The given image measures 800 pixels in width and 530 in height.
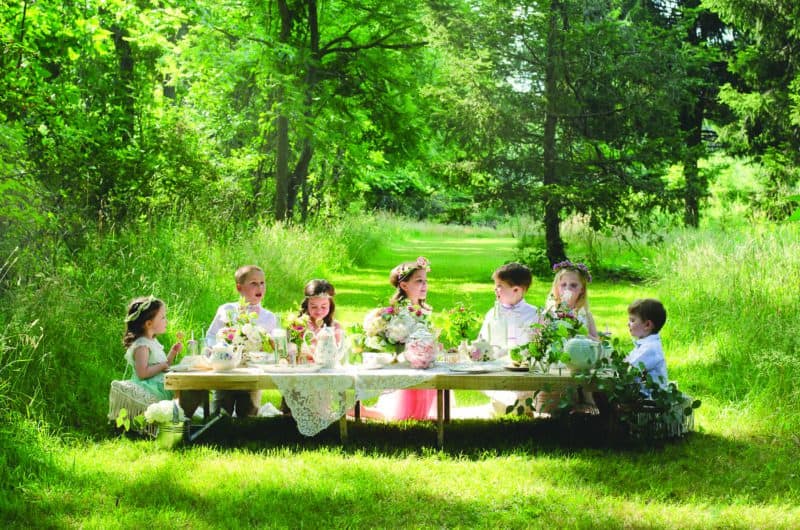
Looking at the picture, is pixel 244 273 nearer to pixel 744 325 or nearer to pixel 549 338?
pixel 549 338

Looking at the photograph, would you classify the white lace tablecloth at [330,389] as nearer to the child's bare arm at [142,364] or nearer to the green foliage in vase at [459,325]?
the green foliage in vase at [459,325]

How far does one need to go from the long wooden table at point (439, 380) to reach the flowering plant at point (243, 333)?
1.13 ft

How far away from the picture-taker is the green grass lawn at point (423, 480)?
4.72 m

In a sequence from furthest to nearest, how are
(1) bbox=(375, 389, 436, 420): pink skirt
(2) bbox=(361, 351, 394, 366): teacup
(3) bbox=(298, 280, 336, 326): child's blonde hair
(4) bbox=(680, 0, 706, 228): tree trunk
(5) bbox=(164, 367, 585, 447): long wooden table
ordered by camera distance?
(4) bbox=(680, 0, 706, 228): tree trunk < (1) bbox=(375, 389, 436, 420): pink skirt < (3) bbox=(298, 280, 336, 326): child's blonde hair < (2) bbox=(361, 351, 394, 366): teacup < (5) bbox=(164, 367, 585, 447): long wooden table

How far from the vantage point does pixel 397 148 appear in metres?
21.3

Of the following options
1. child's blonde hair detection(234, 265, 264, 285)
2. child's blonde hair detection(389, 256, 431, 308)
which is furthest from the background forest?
child's blonde hair detection(389, 256, 431, 308)

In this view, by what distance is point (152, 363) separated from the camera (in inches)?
250

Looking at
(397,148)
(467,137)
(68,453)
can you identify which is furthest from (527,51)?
(68,453)

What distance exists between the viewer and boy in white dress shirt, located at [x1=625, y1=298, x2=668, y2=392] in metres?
6.10

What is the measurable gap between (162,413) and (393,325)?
1.59m

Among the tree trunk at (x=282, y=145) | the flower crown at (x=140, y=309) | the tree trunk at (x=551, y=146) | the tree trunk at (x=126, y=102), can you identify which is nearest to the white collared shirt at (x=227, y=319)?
the flower crown at (x=140, y=309)

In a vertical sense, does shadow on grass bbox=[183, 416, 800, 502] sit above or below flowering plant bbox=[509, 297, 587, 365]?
below

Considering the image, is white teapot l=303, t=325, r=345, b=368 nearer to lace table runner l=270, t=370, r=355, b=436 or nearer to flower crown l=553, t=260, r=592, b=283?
lace table runner l=270, t=370, r=355, b=436

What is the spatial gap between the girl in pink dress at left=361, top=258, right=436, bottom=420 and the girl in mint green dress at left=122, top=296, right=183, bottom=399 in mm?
1586
